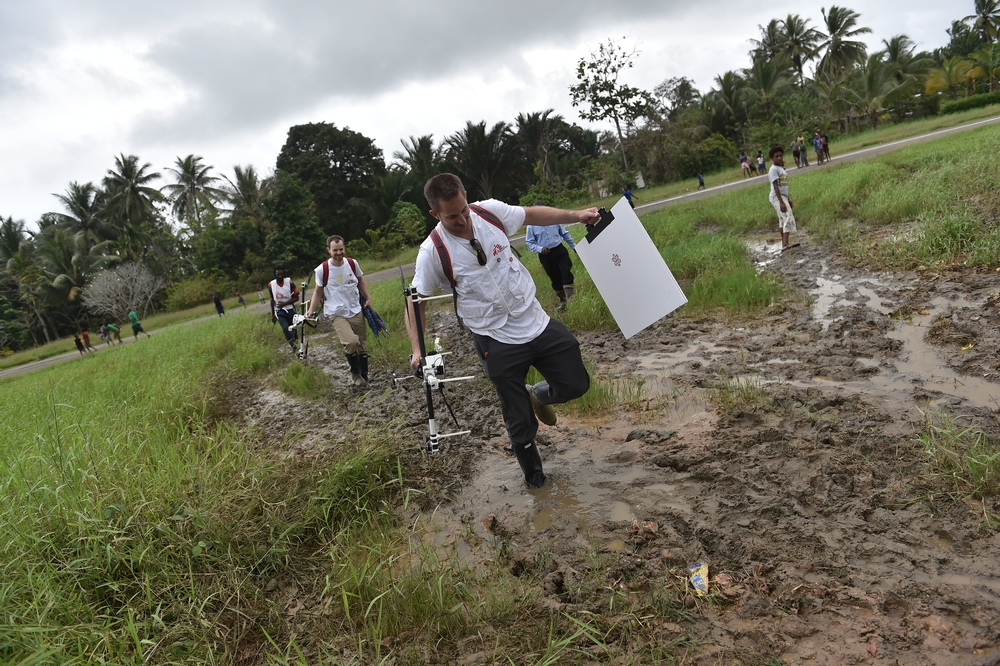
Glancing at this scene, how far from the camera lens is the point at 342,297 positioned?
6930 millimetres

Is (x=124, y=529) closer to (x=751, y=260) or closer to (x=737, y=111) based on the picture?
(x=751, y=260)

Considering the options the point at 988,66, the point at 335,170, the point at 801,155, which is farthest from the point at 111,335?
the point at 988,66

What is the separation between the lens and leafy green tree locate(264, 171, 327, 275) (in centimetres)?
3048

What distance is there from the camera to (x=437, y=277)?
3373 mm

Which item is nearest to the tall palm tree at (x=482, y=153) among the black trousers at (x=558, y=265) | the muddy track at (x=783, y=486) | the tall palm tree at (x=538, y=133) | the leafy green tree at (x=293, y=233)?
the tall palm tree at (x=538, y=133)

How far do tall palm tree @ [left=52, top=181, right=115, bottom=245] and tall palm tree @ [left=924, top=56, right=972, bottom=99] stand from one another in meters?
50.5

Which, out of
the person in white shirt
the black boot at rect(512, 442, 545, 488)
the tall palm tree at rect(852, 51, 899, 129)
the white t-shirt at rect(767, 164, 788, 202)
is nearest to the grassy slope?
the black boot at rect(512, 442, 545, 488)

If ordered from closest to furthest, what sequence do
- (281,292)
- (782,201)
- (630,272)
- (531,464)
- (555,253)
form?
(531,464) → (630,272) → (555,253) → (782,201) → (281,292)

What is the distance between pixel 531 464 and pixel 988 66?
41048mm

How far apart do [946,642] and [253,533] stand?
3002mm

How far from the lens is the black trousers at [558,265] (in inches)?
321

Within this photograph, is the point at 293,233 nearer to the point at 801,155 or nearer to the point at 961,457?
the point at 801,155

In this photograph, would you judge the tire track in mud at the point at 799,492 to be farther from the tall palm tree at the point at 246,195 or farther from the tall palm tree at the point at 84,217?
the tall palm tree at the point at 84,217

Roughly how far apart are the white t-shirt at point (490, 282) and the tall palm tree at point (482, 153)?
108 ft
